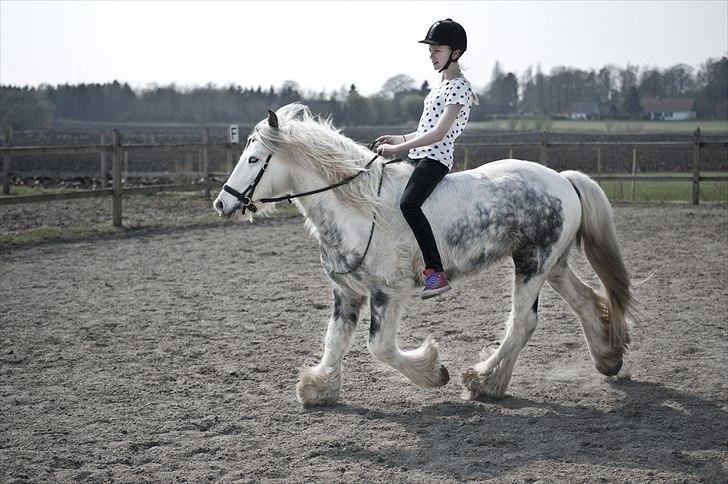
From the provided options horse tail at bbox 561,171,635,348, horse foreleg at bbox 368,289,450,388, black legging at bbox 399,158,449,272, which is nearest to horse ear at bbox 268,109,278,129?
black legging at bbox 399,158,449,272

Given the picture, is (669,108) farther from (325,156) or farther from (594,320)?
(325,156)

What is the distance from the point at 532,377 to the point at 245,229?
29.4ft

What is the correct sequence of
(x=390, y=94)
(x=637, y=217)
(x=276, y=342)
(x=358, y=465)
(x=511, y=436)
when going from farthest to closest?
1. (x=390, y=94)
2. (x=637, y=217)
3. (x=276, y=342)
4. (x=511, y=436)
5. (x=358, y=465)

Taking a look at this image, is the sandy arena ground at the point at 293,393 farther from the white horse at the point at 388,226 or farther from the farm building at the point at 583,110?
the farm building at the point at 583,110

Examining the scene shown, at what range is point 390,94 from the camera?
57562 millimetres

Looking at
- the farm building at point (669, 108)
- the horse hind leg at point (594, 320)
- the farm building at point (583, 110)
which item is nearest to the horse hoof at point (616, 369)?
the horse hind leg at point (594, 320)

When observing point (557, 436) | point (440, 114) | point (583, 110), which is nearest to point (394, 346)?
point (557, 436)

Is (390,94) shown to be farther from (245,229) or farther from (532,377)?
(532,377)

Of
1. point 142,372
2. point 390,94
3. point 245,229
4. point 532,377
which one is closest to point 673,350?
point 532,377

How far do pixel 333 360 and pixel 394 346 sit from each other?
1.49 feet

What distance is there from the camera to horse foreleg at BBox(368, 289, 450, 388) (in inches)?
196

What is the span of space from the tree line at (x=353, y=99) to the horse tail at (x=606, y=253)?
31426 millimetres

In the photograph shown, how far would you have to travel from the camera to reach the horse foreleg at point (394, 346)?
4.97 meters

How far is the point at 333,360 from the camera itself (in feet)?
17.0
